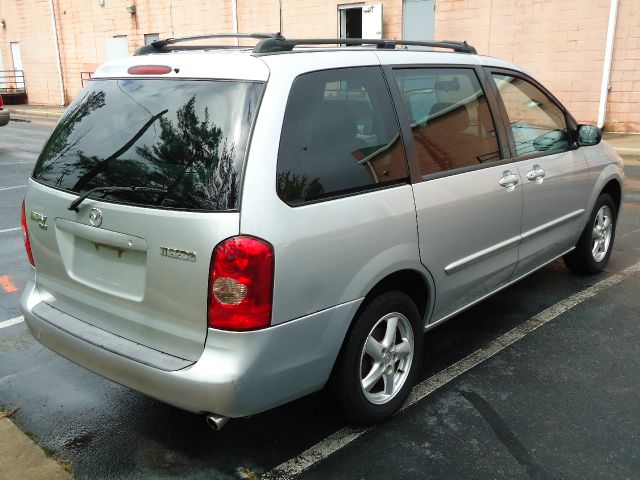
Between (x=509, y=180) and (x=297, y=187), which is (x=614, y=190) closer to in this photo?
(x=509, y=180)

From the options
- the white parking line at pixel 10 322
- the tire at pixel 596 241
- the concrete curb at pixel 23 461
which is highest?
the tire at pixel 596 241

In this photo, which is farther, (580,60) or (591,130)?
(580,60)

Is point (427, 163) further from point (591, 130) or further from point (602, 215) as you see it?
point (602, 215)

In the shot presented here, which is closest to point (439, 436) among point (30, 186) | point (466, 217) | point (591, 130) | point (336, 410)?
point (336, 410)

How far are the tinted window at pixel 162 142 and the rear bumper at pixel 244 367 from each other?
55 cm

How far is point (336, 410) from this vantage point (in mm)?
3004

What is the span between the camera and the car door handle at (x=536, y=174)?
3.92 metres

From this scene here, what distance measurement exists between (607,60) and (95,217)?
12.8 meters

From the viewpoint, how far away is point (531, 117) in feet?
13.9

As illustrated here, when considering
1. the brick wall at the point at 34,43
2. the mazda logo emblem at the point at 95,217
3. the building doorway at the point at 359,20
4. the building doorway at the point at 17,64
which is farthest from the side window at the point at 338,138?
the building doorway at the point at 17,64

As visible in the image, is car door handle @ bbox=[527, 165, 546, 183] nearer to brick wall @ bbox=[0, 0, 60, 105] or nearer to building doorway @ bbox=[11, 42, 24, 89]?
brick wall @ bbox=[0, 0, 60, 105]

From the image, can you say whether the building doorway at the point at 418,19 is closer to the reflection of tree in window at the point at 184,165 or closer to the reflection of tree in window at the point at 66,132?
the reflection of tree in window at the point at 66,132

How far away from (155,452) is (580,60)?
1307 cm

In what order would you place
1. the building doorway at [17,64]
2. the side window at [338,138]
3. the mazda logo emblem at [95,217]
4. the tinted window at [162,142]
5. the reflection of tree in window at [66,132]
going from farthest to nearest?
the building doorway at [17,64] < the reflection of tree in window at [66,132] < the mazda logo emblem at [95,217] < the side window at [338,138] < the tinted window at [162,142]
